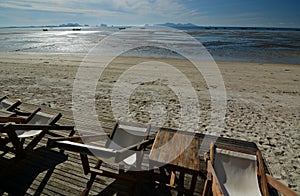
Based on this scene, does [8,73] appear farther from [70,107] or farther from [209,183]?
[209,183]

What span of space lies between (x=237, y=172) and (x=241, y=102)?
5.55 meters

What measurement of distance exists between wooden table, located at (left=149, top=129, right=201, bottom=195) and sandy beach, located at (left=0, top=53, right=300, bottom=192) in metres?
1.87

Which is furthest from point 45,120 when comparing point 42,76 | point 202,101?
point 42,76

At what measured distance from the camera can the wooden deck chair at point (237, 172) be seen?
2.38 m

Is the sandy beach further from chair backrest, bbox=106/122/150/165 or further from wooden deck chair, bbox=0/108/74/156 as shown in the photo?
chair backrest, bbox=106/122/150/165

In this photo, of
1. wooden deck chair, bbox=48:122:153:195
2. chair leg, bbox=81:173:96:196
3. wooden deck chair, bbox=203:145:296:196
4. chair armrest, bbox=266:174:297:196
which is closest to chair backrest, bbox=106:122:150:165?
wooden deck chair, bbox=48:122:153:195

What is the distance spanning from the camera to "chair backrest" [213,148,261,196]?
2.45 metres

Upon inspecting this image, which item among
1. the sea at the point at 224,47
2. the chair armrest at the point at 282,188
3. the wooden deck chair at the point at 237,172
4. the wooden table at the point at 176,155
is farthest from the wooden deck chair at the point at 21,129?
the sea at the point at 224,47

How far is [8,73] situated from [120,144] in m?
12.2

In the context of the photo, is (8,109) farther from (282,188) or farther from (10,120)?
(282,188)

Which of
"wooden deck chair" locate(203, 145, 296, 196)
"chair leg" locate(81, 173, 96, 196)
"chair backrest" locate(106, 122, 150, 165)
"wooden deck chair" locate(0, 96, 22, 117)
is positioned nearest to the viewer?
"wooden deck chair" locate(203, 145, 296, 196)

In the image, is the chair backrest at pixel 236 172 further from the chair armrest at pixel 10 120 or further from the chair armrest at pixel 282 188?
the chair armrest at pixel 10 120

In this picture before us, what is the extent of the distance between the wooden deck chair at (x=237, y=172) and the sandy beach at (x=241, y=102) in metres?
1.23

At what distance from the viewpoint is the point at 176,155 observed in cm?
256
